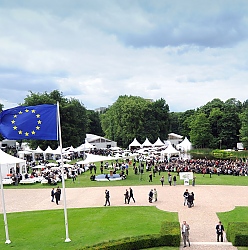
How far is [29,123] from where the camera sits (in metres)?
14.7

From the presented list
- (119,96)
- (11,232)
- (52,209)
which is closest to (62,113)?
(119,96)

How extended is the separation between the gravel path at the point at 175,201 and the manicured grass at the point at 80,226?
4.76ft

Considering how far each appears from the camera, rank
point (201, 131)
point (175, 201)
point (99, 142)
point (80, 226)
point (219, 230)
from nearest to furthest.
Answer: point (219, 230), point (80, 226), point (175, 201), point (201, 131), point (99, 142)

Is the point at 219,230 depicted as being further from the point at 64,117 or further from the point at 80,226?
the point at 64,117

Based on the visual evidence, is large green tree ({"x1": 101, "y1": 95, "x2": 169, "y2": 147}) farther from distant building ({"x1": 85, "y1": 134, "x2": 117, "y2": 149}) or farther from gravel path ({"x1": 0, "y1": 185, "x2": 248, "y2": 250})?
gravel path ({"x1": 0, "y1": 185, "x2": 248, "y2": 250})

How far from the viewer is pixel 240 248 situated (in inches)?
547

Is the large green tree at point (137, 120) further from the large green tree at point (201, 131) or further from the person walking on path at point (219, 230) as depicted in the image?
the person walking on path at point (219, 230)

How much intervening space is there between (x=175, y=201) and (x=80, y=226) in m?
8.45

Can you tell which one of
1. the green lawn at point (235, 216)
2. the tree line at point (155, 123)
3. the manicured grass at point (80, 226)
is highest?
the tree line at point (155, 123)

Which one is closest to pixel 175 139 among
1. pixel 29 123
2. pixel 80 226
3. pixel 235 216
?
pixel 235 216

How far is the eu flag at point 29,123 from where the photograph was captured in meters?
14.6

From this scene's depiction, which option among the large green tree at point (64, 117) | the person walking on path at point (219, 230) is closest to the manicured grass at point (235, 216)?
the person walking on path at point (219, 230)

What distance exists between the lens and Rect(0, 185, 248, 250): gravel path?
17266 mm

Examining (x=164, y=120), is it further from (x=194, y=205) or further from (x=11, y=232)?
(x=11, y=232)
